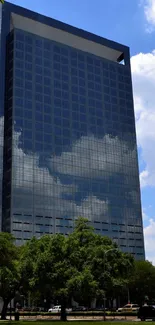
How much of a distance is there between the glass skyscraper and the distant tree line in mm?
94883

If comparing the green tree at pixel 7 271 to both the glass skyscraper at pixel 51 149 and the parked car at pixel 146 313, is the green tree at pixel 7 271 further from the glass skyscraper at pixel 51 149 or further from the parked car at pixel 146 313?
the glass skyscraper at pixel 51 149

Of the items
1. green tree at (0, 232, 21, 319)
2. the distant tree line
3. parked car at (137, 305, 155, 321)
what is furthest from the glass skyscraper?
parked car at (137, 305, 155, 321)

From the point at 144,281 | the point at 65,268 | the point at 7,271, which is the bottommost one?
the point at 144,281

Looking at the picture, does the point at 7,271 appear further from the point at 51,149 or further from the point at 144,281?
the point at 51,149

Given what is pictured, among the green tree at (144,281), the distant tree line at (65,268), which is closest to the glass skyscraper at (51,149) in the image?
the green tree at (144,281)

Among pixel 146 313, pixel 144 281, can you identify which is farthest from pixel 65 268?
pixel 144 281

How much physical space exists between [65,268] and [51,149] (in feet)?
388

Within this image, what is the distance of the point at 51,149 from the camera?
589ft

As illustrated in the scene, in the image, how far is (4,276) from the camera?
57406 millimetres

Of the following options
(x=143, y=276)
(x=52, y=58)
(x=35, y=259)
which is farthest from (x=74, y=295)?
(x=52, y=58)

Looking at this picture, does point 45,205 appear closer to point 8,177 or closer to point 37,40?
point 8,177

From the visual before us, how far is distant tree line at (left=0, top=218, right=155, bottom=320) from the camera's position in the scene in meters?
61.9

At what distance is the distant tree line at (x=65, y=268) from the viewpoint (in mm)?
61906

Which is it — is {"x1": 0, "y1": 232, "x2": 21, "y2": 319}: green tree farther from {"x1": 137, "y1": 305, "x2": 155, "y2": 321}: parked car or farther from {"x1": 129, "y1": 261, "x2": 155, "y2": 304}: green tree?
{"x1": 129, "y1": 261, "x2": 155, "y2": 304}: green tree
